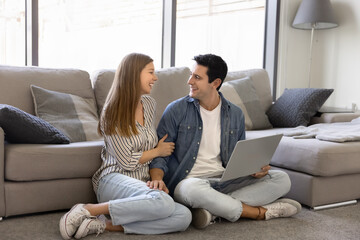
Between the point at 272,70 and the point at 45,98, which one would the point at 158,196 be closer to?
the point at 45,98

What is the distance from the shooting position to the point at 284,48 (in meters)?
4.93

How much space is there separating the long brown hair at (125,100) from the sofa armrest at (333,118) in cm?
182

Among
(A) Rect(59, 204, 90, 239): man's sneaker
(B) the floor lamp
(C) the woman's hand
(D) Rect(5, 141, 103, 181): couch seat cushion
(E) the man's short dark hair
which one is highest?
(B) the floor lamp

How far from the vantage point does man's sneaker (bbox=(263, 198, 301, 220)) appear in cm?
244

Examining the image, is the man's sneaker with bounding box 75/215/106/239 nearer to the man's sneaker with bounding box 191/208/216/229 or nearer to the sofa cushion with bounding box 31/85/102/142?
the man's sneaker with bounding box 191/208/216/229

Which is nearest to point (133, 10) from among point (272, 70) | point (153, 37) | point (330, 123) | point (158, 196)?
point (153, 37)

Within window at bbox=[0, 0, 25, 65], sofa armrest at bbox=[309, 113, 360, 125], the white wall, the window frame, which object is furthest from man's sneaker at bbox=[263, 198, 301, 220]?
the white wall

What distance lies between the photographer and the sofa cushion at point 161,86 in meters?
Result: 3.16

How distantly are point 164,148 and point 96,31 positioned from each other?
6.66 feet

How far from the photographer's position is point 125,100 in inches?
90.8

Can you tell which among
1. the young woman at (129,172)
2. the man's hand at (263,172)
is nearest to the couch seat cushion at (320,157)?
the man's hand at (263,172)

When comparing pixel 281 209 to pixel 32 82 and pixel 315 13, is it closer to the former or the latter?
pixel 32 82

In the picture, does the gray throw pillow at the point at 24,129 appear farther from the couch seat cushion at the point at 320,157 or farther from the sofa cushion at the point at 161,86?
the couch seat cushion at the point at 320,157

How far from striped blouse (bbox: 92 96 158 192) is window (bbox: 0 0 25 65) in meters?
1.59
